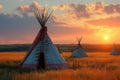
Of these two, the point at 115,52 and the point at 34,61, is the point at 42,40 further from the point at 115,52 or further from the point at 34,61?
the point at 115,52

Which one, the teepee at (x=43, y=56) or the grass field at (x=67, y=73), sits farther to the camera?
the teepee at (x=43, y=56)

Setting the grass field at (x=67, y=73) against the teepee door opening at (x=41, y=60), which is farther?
the teepee door opening at (x=41, y=60)

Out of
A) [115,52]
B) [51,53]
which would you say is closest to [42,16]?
[51,53]

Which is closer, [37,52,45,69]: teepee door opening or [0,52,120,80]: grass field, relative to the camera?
[0,52,120,80]: grass field

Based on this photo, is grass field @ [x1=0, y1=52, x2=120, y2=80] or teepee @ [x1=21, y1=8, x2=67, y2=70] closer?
grass field @ [x1=0, y1=52, x2=120, y2=80]

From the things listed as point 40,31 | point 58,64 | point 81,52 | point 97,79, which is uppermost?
point 97,79

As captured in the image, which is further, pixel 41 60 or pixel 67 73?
pixel 41 60

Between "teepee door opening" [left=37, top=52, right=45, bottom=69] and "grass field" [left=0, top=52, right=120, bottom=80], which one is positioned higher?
"grass field" [left=0, top=52, right=120, bottom=80]

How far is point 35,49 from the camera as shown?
26.8 m

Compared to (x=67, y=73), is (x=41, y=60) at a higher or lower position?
lower

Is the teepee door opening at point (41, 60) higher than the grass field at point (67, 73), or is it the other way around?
the grass field at point (67, 73)

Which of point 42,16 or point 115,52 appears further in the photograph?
point 115,52

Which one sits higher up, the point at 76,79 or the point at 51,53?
the point at 76,79

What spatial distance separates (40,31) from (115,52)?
37.0 meters
